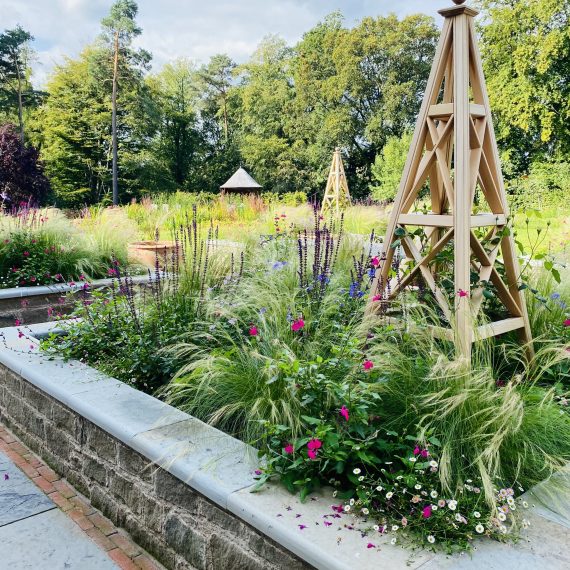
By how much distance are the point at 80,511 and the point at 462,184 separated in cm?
213

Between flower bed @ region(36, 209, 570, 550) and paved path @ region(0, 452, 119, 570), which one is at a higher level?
flower bed @ region(36, 209, 570, 550)

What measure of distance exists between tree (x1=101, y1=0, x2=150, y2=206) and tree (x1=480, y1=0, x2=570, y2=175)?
43.0 ft

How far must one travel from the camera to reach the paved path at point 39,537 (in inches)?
79.4

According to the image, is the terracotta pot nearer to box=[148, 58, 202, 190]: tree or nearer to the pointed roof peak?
the pointed roof peak

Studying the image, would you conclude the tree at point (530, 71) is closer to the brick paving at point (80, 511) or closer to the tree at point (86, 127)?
the tree at point (86, 127)

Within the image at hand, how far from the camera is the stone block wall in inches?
65.5

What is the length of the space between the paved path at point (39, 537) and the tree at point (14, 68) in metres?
26.5

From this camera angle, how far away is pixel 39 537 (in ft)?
7.12

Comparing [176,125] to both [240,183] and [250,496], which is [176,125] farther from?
[250,496]

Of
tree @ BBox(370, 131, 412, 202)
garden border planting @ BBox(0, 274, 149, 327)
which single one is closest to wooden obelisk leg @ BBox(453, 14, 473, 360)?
garden border planting @ BBox(0, 274, 149, 327)

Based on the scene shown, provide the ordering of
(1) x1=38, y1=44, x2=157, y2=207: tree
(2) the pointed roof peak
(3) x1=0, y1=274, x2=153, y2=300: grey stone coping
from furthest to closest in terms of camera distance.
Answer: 1. (1) x1=38, y1=44, x2=157, y2=207: tree
2. (2) the pointed roof peak
3. (3) x1=0, y1=274, x2=153, y2=300: grey stone coping

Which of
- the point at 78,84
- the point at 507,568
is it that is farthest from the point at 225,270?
the point at 78,84

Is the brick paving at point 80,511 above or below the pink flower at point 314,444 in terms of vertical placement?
below

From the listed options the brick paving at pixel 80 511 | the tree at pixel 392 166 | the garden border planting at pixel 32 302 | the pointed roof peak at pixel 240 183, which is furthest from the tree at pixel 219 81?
the brick paving at pixel 80 511
